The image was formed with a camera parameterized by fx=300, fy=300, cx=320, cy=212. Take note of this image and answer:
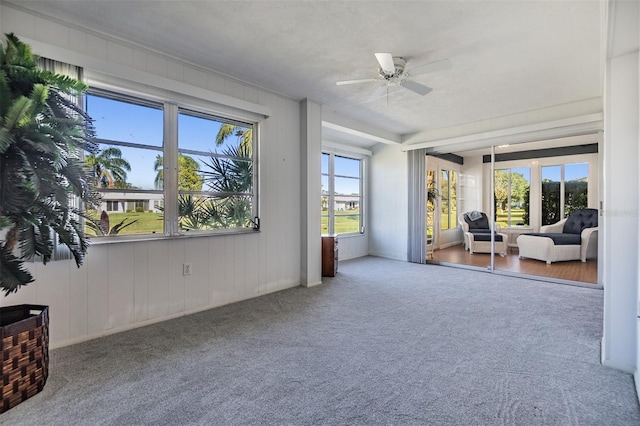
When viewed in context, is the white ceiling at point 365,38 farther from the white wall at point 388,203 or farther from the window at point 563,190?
the white wall at point 388,203

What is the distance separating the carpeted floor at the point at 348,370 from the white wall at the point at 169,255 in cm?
21

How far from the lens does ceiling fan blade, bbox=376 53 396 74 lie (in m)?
2.55

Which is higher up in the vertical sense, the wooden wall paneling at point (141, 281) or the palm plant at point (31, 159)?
the palm plant at point (31, 159)

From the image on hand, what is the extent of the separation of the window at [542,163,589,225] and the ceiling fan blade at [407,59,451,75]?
3.94 meters

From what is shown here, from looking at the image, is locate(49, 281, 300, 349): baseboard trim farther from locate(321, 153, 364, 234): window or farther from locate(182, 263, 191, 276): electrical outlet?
locate(321, 153, 364, 234): window

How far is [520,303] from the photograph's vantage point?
3.57 m

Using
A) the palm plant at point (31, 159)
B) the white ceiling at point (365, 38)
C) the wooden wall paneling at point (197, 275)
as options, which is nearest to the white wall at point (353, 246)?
the white ceiling at point (365, 38)

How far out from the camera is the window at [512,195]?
216 inches

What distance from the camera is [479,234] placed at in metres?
5.91

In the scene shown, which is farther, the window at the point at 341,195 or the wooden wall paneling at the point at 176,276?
the window at the point at 341,195

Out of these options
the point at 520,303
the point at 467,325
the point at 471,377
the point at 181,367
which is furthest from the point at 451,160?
the point at 181,367

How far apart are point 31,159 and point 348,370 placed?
237 cm

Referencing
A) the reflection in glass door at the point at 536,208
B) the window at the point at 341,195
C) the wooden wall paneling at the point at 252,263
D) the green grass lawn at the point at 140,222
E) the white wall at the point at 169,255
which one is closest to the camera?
the white wall at the point at 169,255

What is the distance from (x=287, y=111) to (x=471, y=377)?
143 inches
